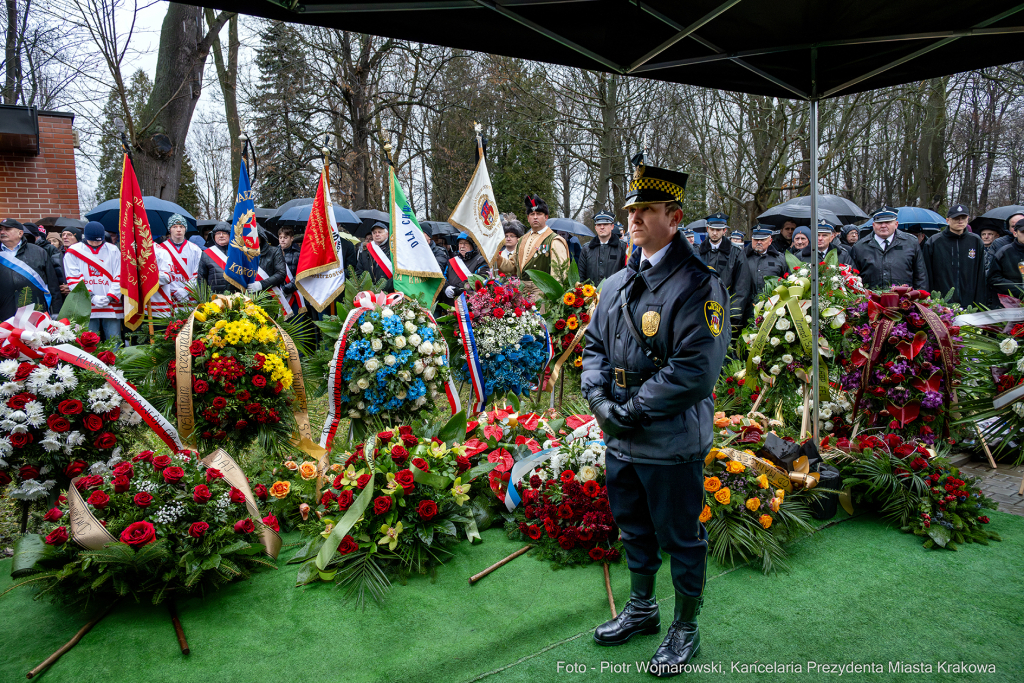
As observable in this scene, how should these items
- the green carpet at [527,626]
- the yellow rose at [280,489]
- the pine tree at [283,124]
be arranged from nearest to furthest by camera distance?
the green carpet at [527,626] → the yellow rose at [280,489] → the pine tree at [283,124]

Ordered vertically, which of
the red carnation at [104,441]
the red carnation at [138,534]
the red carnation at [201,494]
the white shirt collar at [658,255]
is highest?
the white shirt collar at [658,255]

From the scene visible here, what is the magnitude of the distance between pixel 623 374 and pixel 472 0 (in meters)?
2.14

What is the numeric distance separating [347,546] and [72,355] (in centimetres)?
199

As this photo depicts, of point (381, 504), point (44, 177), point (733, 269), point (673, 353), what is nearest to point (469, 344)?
point (381, 504)

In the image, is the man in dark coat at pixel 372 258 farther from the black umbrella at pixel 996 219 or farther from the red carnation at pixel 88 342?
the black umbrella at pixel 996 219

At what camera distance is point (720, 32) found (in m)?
3.82

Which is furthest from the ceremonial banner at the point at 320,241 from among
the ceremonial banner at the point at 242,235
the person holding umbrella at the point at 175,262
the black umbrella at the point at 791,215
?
the black umbrella at the point at 791,215

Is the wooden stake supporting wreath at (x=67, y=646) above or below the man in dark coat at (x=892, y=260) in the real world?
below

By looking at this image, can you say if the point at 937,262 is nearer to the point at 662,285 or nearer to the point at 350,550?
the point at 662,285

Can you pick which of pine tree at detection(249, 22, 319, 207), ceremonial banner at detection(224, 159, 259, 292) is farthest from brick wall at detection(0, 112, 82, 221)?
ceremonial banner at detection(224, 159, 259, 292)

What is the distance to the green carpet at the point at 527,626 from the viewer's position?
2.90m

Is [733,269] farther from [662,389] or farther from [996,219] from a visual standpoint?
[996,219]

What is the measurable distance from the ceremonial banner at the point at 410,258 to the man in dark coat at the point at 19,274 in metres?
4.37

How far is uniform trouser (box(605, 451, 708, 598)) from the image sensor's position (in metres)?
2.69
